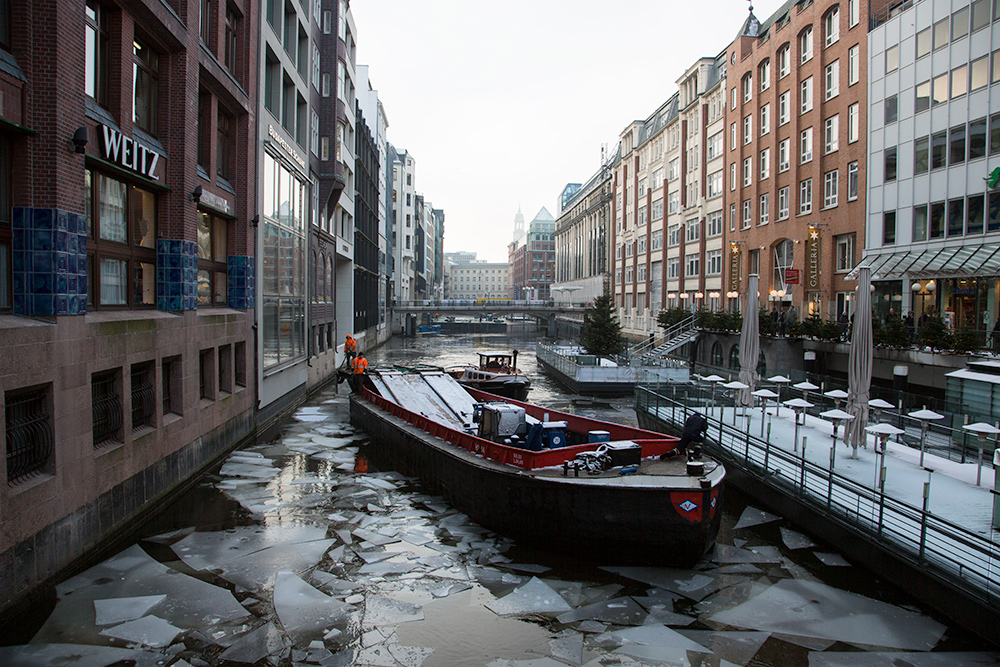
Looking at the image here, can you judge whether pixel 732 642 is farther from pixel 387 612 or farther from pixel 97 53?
pixel 97 53

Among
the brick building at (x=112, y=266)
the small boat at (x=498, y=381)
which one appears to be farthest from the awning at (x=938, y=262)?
the brick building at (x=112, y=266)

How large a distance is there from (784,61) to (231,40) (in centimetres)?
3182

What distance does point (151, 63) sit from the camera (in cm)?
1644

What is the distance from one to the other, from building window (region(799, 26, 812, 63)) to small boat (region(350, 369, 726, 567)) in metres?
30.2

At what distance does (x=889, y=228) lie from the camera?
3003 centimetres

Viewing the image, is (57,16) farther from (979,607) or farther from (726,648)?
(979,607)

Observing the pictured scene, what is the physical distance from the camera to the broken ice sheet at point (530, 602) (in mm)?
10117

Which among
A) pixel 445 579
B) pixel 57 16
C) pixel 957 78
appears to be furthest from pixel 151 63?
pixel 957 78

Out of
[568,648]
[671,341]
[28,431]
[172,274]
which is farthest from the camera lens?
[671,341]

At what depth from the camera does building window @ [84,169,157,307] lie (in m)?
13.4

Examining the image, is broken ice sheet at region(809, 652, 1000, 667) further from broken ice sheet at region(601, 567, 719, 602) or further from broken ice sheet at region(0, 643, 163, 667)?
broken ice sheet at region(0, 643, 163, 667)

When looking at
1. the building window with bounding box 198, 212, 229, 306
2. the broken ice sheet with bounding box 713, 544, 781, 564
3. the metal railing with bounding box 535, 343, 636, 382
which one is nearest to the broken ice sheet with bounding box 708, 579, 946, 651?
the broken ice sheet with bounding box 713, 544, 781, 564

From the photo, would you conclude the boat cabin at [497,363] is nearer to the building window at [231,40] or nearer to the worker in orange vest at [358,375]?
the worker in orange vest at [358,375]

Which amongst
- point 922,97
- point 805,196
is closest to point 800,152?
point 805,196
